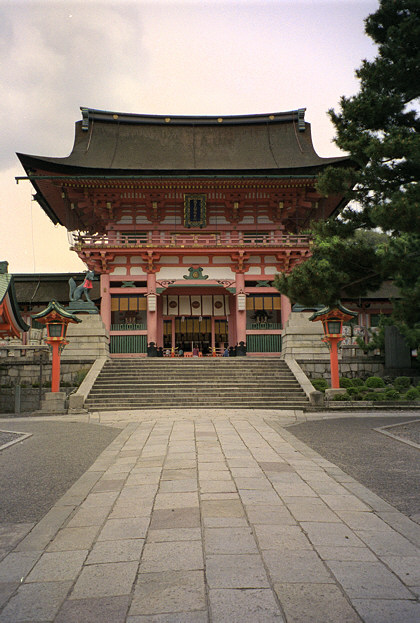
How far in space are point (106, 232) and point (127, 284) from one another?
3.08 m

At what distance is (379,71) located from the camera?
10.6 m

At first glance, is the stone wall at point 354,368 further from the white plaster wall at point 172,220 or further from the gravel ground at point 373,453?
the white plaster wall at point 172,220

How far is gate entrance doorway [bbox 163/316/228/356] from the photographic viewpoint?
25.0 meters

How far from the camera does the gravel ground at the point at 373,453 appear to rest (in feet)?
17.3

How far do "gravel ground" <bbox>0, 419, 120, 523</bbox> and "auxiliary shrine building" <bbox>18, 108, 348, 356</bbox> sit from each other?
1166cm

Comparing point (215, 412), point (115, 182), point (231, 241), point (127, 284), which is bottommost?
point (215, 412)

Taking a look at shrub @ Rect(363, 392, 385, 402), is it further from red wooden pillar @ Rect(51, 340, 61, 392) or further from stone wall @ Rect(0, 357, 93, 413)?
stone wall @ Rect(0, 357, 93, 413)

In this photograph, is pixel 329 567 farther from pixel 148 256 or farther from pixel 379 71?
pixel 148 256

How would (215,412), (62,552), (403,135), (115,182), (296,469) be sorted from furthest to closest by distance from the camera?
1. (115,182)
2. (215,412)
3. (403,135)
4. (296,469)
5. (62,552)

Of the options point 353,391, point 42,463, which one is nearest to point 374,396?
point 353,391

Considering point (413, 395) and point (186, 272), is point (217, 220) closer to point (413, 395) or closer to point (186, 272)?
point (186, 272)

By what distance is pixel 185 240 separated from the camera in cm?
2292

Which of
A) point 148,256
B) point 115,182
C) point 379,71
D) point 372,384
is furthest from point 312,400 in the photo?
point 115,182

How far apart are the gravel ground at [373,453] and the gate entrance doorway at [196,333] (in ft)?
44.5
